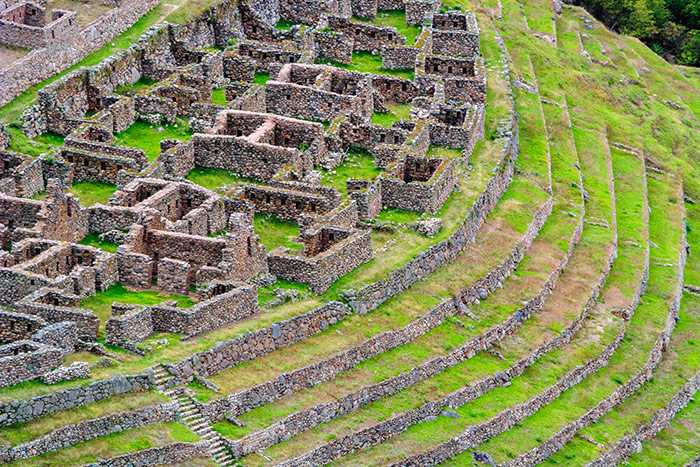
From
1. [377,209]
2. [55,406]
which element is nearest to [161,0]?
[377,209]

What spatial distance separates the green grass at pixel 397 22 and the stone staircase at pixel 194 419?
49346 millimetres

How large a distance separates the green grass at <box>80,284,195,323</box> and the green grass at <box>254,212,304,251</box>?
8.26m

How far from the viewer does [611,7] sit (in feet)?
531

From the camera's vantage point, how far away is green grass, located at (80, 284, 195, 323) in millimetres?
66688

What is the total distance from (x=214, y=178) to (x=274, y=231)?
6.18m

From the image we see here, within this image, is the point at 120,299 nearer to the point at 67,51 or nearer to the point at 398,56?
the point at 67,51

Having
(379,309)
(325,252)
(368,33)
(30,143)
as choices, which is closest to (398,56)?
(368,33)

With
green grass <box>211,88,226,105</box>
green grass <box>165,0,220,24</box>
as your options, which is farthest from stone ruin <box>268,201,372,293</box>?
green grass <box>165,0,220,24</box>

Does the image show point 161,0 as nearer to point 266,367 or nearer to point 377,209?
point 377,209

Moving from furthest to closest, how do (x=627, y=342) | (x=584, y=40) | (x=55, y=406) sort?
(x=584, y=40)
(x=627, y=342)
(x=55, y=406)

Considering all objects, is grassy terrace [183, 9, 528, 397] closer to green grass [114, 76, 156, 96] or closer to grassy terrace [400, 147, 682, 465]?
grassy terrace [400, 147, 682, 465]

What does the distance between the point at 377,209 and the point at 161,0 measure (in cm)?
2918

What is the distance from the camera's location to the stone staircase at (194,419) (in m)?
62.1

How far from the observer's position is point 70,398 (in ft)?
195
